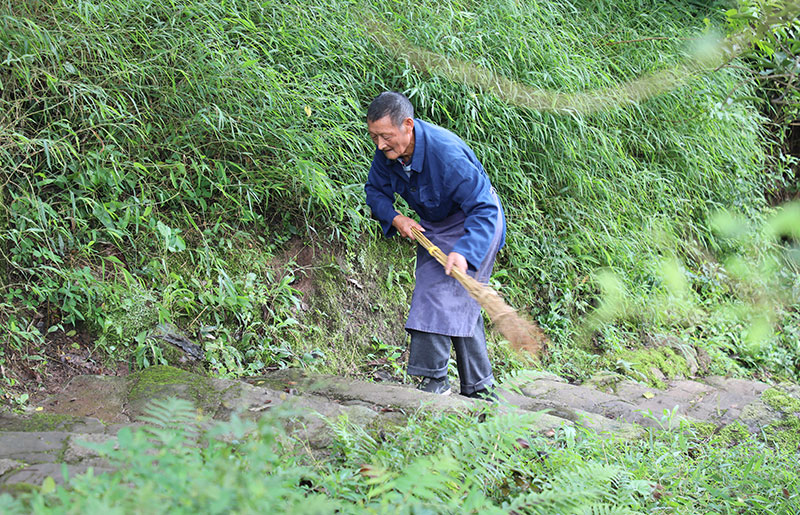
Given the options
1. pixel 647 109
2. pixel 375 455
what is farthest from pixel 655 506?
pixel 647 109

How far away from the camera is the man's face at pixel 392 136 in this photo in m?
3.33

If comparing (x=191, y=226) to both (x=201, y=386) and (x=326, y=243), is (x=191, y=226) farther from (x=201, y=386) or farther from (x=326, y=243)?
(x=201, y=386)

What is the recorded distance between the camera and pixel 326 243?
4.76m

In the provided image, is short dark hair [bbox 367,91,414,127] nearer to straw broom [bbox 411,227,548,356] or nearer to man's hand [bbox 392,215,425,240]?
man's hand [bbox 392,215,425,240]

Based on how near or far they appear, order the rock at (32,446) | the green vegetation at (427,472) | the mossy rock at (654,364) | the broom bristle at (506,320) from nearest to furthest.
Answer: the green vegetation at (427,472), the rock at (32,446), the broom bristle at (506,320), the mossy rock at (654,364)

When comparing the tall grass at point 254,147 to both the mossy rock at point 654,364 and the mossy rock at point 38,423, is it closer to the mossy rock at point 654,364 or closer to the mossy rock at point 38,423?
the mossy rock at point 654,364

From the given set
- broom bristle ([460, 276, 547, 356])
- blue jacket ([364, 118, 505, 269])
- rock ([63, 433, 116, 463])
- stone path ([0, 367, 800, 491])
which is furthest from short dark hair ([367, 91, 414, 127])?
rock ([63, 433, 116, 463])

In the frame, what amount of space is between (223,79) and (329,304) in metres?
1.57

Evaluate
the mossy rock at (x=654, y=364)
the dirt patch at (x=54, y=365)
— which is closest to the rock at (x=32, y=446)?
the dirt patch at (x=54, y=365)

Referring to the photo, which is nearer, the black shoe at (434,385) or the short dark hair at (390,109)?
the short dark hair at (390,109)

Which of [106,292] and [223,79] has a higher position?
[223,79]

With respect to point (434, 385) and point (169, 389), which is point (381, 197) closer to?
point (434, 385)

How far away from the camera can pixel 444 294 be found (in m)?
3.50

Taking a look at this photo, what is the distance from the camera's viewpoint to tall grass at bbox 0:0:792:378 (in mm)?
3719
